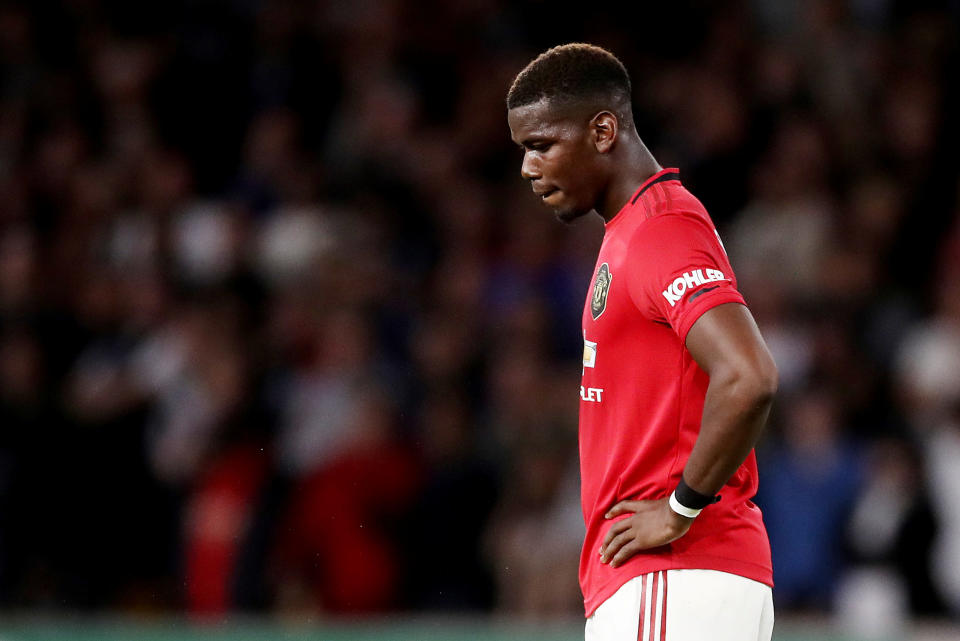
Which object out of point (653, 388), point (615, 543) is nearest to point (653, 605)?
point (615, 543)

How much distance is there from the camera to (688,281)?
3.02 metres

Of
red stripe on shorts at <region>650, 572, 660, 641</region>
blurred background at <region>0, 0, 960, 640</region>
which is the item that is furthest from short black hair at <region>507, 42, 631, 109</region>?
blurred background at <region>0, 0, 960, 640</region>

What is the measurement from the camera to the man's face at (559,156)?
3322mm

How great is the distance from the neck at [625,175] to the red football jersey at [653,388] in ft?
0.12

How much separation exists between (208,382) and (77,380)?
3.21 ft

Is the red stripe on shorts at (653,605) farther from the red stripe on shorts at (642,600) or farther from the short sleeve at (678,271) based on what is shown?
the short sleeve at (678,271)

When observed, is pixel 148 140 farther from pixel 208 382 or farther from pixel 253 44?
pixel 208 382

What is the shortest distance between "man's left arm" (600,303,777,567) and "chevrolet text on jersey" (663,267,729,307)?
0.21ft

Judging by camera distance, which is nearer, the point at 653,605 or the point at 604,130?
the point at 653,605

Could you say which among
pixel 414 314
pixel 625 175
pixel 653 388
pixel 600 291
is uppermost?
pixel 625 175

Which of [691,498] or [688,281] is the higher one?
[688,281]

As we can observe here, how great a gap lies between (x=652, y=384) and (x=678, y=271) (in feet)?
0.93

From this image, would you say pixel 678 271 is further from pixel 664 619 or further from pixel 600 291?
pixel 664 619

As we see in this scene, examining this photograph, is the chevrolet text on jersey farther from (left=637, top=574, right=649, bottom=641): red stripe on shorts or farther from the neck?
(left=637, top=574, right=649, bottom=641): red stripe on shorts
